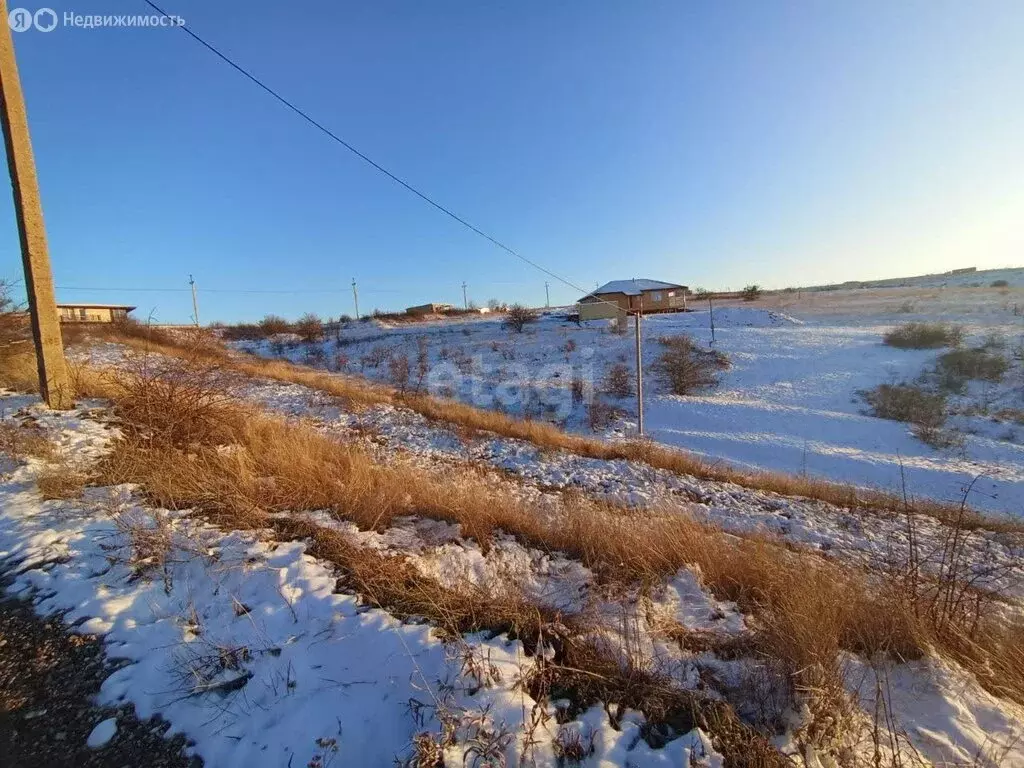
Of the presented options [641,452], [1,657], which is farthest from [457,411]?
[1,657]

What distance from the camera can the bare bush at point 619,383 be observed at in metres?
19.9

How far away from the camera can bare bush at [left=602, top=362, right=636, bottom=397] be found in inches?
784

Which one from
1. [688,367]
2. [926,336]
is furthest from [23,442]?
[926,336]

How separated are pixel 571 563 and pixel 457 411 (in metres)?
11.4

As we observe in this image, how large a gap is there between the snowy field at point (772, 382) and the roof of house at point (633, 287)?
1149cm

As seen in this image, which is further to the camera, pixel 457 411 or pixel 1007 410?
pixel 1007 410

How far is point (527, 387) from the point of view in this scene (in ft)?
68.0

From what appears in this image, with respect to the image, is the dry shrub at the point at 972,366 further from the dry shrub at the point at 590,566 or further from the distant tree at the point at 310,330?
the distant tree at the point at 310,330

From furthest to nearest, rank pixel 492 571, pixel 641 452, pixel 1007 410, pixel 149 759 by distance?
1. pixel 1007 410
2. pixel 641 452
3. pixel 492 571
4. pixel 149 759

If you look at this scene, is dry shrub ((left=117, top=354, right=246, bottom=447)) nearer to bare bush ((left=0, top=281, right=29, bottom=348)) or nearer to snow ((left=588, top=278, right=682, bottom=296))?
bare bush ((left=0, top=281, right=29, bottom=348))

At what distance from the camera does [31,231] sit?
6.09m

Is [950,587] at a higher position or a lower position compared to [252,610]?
lower

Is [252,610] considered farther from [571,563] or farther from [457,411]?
[457,411]

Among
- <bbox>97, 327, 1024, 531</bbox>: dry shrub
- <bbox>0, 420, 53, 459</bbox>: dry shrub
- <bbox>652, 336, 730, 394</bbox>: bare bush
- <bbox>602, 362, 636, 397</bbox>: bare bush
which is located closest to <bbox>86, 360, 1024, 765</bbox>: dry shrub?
<bbox>0, 420, 53, 459</bbox>: dry shrub
